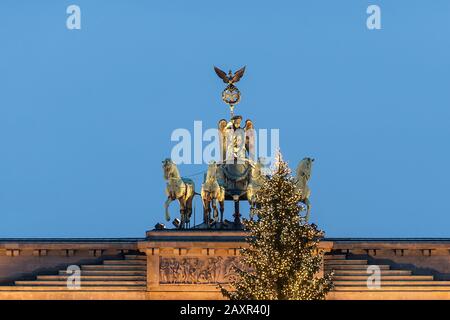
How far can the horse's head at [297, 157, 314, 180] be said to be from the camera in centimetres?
4628

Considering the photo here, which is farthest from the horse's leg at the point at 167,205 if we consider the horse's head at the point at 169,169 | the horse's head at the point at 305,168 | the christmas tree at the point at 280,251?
the christmas tree at the point at 280,251

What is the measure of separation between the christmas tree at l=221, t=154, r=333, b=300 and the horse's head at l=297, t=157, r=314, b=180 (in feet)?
21.6

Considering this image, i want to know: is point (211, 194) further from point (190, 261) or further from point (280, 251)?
point (280, 251)

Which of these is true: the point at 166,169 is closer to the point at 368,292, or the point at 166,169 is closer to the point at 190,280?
the point at 190,280

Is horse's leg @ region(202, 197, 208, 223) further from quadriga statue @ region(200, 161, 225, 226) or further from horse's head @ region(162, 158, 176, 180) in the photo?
horse's head @ region(162, 158, 176, 180)

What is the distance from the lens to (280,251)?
128ft

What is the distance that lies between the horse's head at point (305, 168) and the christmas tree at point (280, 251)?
659 centimetres

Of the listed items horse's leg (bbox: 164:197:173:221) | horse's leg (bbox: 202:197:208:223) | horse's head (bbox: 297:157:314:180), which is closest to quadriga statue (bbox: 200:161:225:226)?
horse's leg (bbox: 202:197:208:223)

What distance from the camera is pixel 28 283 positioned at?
45.7 m

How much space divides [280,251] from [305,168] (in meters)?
7.49

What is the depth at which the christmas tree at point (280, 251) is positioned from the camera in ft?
128
